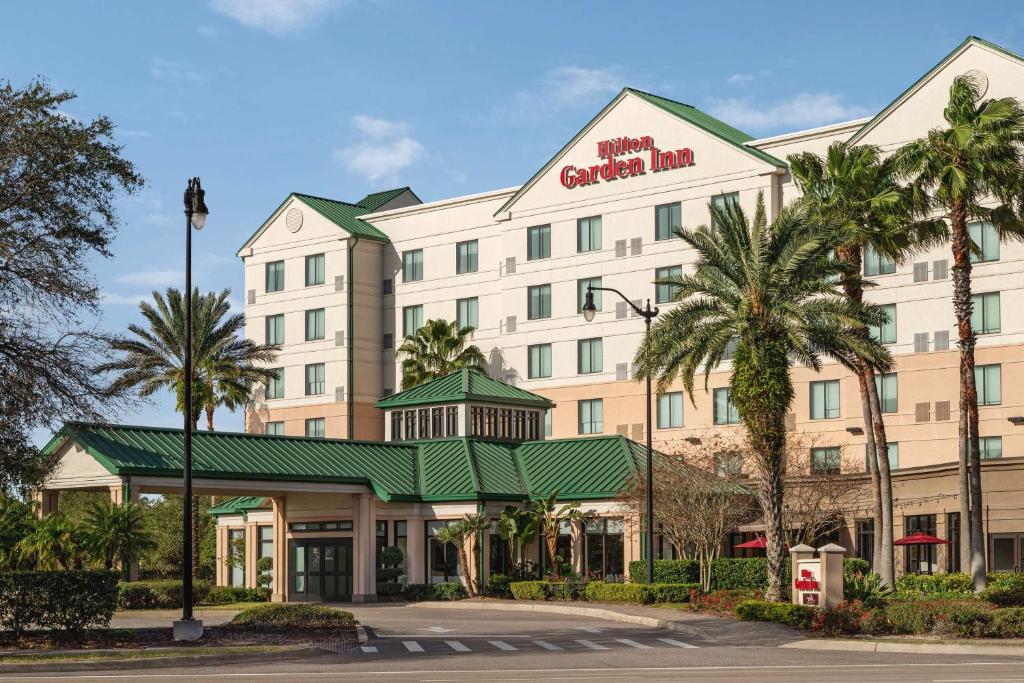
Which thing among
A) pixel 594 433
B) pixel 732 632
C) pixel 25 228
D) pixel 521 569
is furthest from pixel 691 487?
pixel 25 228

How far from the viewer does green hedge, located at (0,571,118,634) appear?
93.0ft

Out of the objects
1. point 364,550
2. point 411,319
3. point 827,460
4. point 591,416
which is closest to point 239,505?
point 364,550

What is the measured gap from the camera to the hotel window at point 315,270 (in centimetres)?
7981

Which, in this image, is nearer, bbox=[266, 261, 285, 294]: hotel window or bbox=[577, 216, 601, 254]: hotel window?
bbox=[577, 216, 601, 254]: hotel window

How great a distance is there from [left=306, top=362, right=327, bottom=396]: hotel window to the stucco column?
25.4 meters

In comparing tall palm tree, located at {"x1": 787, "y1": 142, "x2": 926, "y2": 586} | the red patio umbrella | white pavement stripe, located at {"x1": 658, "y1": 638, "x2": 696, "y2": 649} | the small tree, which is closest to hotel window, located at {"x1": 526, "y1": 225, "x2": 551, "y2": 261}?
Answer: the small tree

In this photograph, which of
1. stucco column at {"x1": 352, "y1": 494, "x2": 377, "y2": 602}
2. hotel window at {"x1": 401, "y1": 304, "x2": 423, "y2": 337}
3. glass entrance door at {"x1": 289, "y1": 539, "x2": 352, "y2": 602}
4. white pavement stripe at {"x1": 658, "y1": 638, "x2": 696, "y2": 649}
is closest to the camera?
white pavement stripe at {"x1": 658, "y1": 638, "x2": 696, "y2": 649}

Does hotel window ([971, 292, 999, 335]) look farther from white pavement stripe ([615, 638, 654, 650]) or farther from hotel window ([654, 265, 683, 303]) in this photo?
white pavement stripe ([615, 638, 654, 650])

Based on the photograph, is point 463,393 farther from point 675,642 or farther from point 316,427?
point 675,642

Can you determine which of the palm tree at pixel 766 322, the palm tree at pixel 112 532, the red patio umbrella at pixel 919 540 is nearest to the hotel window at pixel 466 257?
the red patio umbrella at pixel 919 540

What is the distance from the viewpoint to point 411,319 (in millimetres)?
78188

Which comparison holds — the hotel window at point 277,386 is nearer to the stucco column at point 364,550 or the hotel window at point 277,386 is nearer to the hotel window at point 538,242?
the hotel window at point 538,242

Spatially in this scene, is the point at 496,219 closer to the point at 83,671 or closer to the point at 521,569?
the point at 521,569

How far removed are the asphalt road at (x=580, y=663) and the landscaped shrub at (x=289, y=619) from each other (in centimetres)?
116
